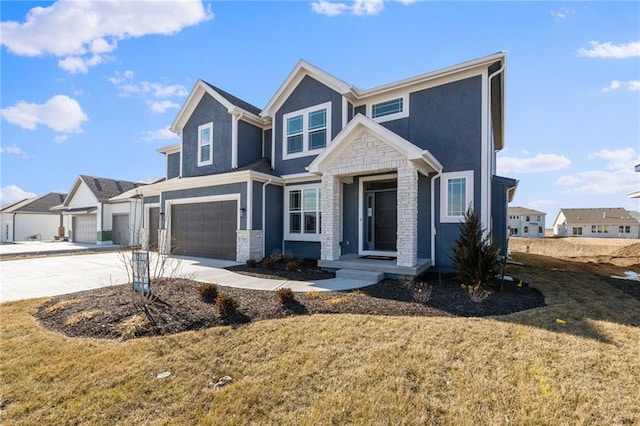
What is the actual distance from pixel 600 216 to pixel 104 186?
72633 mm

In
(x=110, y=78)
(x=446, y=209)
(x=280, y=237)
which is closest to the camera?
(x=446, y=209)

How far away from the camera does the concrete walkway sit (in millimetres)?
7750

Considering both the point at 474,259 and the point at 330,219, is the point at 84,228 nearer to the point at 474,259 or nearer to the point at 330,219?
the point at 330,219

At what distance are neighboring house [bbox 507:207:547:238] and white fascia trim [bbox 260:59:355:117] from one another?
55.8 meters

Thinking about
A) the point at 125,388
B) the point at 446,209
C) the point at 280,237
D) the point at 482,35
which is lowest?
the point at 125,388

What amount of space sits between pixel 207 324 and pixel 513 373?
4.64 m

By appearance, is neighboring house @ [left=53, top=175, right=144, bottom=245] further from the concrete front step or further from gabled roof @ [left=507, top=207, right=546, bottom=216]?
gabled roof @ [left=507, top=207, right=546, bottom=216]

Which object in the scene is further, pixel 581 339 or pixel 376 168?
pixel 376 168

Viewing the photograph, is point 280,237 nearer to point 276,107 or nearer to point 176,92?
point 276,107

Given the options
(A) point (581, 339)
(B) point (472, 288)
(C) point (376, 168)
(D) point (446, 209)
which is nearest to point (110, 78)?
(C) point (376, 168)

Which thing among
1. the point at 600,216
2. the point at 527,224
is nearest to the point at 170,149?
the point at 527,224

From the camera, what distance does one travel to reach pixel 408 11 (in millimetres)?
9578

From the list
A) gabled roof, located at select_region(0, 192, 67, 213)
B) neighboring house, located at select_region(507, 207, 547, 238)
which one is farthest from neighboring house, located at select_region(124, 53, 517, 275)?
neighboring house, located at select_region(507, 207, 547, 238)

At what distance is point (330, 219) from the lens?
998 cm
